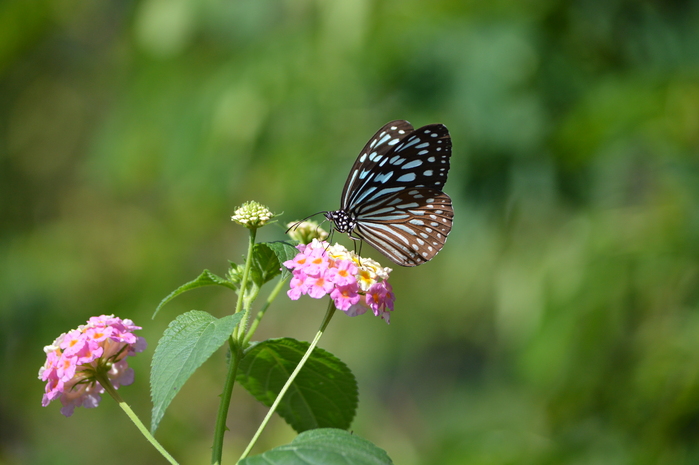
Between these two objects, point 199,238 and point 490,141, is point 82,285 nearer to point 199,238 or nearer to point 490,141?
point 199,238

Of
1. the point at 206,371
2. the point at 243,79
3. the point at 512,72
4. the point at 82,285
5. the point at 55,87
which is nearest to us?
the point at 512,72

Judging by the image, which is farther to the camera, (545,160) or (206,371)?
(206,371)

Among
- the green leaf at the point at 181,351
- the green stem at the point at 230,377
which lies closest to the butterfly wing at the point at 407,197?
the green stem at the point at 230,377

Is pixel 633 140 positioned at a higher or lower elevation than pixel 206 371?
higher

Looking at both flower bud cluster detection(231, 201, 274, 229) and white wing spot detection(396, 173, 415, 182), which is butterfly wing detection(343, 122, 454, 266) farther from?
flower bud cluster detection(231, 201, 274, 229)

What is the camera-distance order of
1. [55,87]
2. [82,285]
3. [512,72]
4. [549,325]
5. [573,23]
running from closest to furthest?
1. [549,325]
2. [512,72]
3. [573,23]
4. [82,285]
5. [55,87]

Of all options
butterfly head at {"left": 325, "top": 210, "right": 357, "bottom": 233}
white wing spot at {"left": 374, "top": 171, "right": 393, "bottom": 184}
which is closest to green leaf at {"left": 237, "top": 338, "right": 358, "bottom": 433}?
butterfly head at {"left": 325, "top": 210, "right": 357, "bottom": 233}

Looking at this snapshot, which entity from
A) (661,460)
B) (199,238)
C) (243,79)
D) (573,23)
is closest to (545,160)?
(573,23)

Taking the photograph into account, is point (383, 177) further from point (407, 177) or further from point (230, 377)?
point (230, 377)
